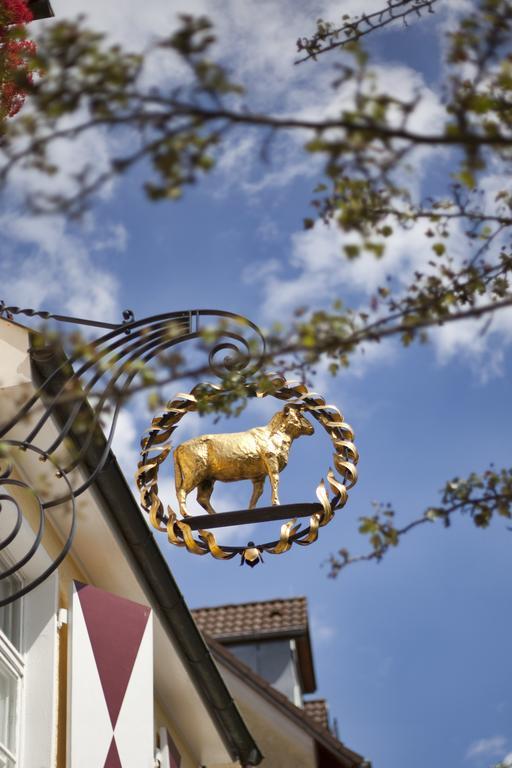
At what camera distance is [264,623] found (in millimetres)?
15398

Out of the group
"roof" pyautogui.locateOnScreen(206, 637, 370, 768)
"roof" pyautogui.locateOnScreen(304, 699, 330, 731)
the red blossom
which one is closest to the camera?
the red blossom

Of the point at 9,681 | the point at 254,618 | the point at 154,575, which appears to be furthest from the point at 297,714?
the point at 9,681

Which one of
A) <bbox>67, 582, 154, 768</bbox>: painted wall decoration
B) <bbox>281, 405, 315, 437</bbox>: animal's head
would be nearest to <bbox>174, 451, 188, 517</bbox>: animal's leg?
<bbox>281, 405, 315, 437</bbox>: animal's head

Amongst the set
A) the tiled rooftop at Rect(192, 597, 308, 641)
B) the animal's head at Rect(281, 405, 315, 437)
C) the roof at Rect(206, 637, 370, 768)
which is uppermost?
the tiled rooftop at Rect(192, 597, 308, 641)

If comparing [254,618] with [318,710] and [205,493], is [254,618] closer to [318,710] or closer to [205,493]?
[318,710]

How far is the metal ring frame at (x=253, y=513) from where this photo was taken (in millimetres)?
4973

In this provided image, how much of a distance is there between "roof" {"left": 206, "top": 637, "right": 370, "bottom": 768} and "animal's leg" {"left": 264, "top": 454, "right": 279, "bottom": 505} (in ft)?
28.7

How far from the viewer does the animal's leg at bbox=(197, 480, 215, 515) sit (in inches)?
203

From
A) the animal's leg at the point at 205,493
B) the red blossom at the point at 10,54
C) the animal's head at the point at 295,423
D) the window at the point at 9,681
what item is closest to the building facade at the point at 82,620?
the window at the point at 9,681

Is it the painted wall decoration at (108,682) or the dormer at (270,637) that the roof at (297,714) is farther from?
the painted wall decoration at (108,682)

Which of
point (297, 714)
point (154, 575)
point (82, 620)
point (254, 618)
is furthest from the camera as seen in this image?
point (254, 618)

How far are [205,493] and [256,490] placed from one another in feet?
0.73

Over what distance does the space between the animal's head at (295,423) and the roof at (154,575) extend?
33.4 inches

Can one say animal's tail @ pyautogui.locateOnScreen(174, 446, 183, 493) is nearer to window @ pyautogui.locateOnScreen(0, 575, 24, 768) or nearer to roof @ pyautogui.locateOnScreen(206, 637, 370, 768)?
window @ pyautogui.locateOnScreen(0, 575, 24, 768)
